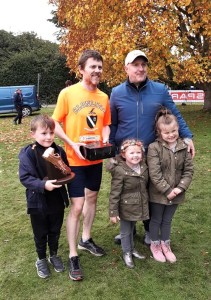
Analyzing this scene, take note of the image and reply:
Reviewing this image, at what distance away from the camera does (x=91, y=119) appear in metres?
3.47

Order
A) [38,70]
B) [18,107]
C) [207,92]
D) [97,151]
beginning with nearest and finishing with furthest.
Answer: [97,151] < [207,92] < [18,107] < [38,70]

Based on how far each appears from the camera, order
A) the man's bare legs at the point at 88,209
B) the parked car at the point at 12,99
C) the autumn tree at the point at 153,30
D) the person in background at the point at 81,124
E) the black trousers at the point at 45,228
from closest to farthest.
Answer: the person in background at the point at 81,124, the black trousers at the point at 45,228, the man's bare legs at the point at 88,209, the autumn tree at the point at 153,30, the parked car at the point at 12,99

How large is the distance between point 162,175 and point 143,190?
0.24 metres

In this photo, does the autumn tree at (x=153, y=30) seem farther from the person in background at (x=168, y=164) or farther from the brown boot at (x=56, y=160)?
the brown boot at (x=56, y=160)

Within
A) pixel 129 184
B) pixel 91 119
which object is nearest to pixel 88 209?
pixel 129 184

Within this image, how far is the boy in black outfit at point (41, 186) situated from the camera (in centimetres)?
324

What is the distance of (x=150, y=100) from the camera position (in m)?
3.62

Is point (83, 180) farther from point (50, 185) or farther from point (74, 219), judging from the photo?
point (50, 185)

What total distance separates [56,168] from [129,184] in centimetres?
80

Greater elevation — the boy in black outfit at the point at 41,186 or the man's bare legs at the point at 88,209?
the boy in black outfit at the point at 41,186

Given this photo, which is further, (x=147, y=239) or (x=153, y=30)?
(x=153, y=30)

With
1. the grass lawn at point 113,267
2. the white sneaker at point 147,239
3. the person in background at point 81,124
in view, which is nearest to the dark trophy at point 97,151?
the person in background at point 81,124

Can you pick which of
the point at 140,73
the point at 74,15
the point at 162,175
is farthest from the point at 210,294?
the point at 74,15

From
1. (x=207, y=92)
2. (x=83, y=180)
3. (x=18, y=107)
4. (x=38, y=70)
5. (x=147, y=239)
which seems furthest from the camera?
(x=38, y=70)
